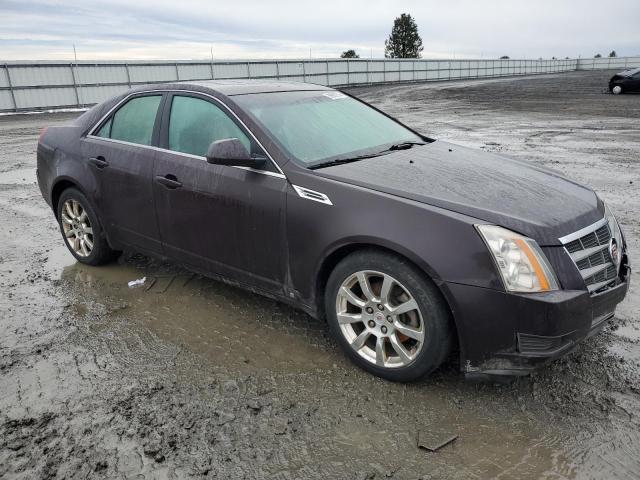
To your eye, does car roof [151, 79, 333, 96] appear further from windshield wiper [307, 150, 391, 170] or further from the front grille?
the front grille

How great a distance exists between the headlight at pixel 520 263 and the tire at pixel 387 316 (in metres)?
0.36

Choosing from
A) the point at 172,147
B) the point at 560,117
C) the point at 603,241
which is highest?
the point at 172,147

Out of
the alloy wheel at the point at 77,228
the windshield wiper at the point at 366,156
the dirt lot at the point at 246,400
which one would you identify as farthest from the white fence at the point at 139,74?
the windshield wiper at the point at 366,156

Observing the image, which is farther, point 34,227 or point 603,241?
point 34,227

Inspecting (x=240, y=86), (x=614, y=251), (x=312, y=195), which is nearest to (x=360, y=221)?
(x=312, y=195)

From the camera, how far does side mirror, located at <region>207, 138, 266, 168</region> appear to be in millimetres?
3393

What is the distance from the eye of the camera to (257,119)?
366 cm

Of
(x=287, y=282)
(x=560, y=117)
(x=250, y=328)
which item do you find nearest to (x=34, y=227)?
(x=250, y=328)

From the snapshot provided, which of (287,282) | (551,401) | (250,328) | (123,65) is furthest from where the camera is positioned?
(123,65)

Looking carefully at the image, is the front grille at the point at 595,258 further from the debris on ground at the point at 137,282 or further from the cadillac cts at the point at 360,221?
the debris on ground at the point at 137,282

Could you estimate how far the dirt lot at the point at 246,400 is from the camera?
251 cm

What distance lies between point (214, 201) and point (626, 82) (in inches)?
1090

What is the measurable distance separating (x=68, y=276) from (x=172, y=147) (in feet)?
5.73

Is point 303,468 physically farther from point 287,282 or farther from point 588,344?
point 588,344
